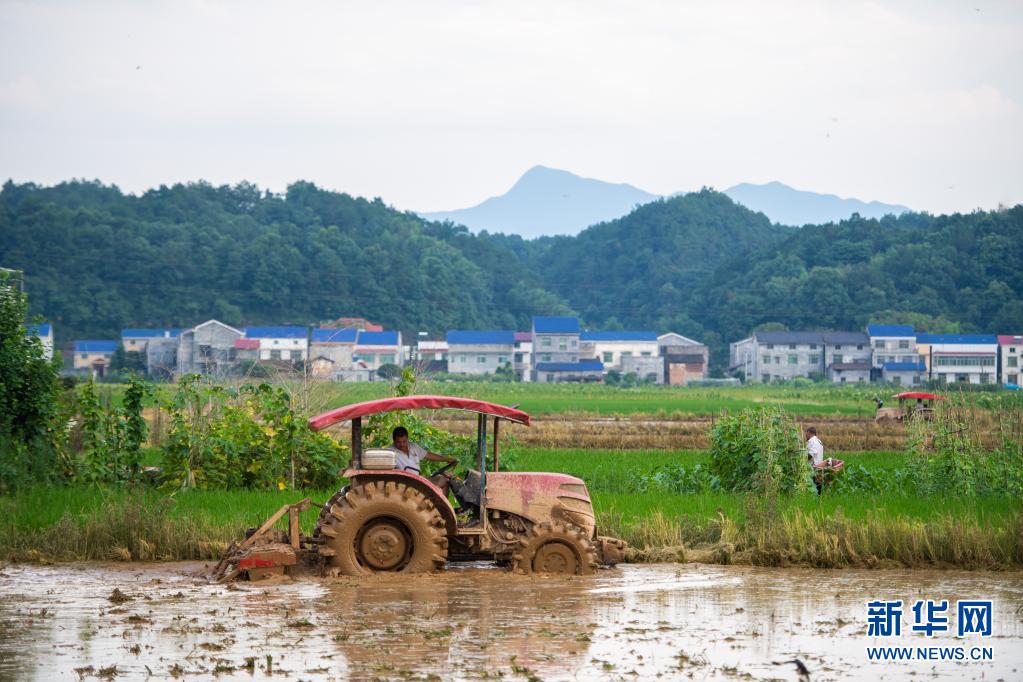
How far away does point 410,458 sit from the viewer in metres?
14.1

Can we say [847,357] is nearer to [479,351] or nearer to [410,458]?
[479,351]

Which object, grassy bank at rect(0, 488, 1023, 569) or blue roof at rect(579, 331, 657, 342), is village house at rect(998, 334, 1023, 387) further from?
grassy bank at rect(0, 488, 1023, 569)

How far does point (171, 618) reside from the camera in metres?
11.4

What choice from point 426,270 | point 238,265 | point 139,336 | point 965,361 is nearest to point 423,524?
point 965,361

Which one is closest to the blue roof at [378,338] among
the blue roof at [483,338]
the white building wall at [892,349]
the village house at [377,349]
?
the village house at [377,349]

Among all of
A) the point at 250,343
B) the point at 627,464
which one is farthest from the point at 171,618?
the point at 250,343

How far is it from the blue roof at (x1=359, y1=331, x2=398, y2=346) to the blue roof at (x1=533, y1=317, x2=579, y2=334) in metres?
11.7

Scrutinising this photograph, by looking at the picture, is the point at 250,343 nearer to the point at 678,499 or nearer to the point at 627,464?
the point at 627,464

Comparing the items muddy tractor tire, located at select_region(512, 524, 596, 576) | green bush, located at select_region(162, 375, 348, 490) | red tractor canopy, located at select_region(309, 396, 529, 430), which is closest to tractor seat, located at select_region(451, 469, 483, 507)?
muddy tractor tire, located at select_region(512, 524, 596, 576)

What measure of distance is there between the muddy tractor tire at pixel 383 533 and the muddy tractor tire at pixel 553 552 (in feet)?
2.86

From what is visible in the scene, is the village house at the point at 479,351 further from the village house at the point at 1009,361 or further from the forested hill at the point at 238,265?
the village house at the point at 1009,361

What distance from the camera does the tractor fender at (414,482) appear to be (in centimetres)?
1341

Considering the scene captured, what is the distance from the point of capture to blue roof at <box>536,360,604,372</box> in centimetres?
10044

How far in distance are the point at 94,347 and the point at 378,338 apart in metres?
21.4
